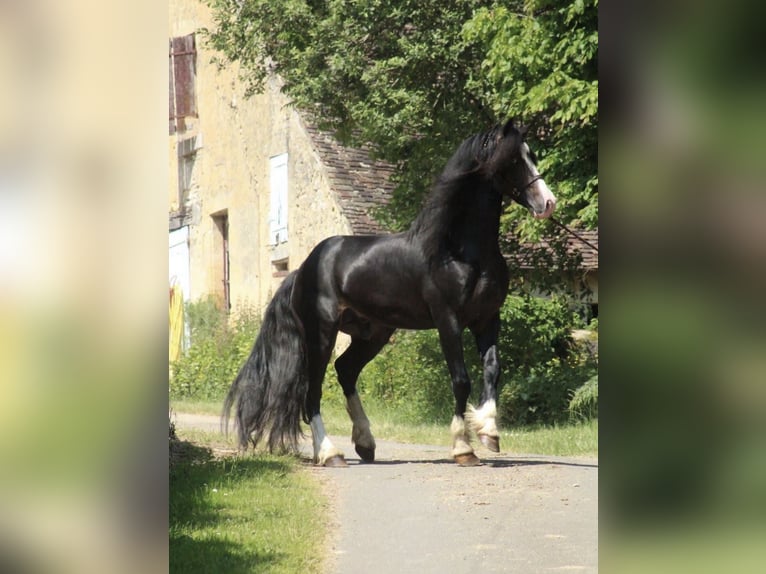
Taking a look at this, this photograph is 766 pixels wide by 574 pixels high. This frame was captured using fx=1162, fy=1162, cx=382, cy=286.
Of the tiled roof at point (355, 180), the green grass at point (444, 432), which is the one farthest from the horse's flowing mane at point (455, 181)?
the tiled roof at point (355, 180)

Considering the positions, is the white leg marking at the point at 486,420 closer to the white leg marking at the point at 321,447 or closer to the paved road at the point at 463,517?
the paved road at the point at 463,517

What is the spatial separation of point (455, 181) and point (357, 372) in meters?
1.85

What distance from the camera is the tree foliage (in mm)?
11981

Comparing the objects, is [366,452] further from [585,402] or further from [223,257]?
[223,257]

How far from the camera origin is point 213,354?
21.2m

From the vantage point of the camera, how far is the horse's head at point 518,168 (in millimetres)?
7938

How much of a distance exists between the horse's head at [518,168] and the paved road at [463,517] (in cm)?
178

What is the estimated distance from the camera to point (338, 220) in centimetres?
1948

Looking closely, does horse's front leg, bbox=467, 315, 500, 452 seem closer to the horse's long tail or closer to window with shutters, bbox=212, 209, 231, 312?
the horse's long tail

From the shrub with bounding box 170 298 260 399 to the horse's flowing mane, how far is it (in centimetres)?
1209
